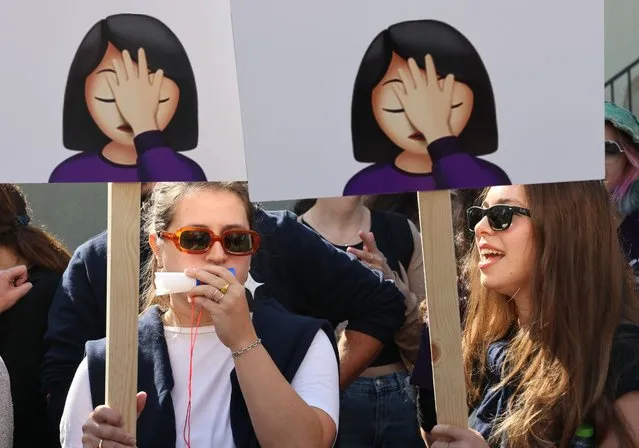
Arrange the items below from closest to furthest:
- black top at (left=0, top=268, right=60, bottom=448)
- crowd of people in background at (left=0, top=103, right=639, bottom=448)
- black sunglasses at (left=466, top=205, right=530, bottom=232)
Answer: crowd of people in background at (left=0, top=103, right=639, bottom=448) → black sunglasses at (left=466, top=205, right=530, bottom=232) → black top at (left=0, top=268, right=60, bottom=448)

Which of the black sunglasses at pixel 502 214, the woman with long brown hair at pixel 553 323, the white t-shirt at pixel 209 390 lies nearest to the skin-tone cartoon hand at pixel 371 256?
the woman with long brown hair at pixel 553 323

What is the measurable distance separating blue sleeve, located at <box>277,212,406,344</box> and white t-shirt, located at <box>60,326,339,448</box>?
0.69 metres

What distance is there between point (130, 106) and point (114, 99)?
4 centimetres

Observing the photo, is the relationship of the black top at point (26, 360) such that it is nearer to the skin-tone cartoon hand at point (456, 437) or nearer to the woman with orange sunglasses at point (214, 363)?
the woman with orange sunglasses at point (214, 363)

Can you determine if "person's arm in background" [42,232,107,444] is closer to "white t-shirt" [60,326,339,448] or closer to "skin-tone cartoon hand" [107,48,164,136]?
"white t-shirt" [60,326,339,448]

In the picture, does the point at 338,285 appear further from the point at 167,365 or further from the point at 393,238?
the point at 167,365

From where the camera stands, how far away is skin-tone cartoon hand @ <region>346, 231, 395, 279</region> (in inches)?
146

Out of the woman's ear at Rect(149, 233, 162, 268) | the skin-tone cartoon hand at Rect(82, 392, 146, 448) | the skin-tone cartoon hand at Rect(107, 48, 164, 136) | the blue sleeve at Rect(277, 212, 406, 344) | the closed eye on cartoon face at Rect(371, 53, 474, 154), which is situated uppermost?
the skin-tone cartoon hand at Rect(107, 48, 164, 136)

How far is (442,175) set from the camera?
8.18 ft

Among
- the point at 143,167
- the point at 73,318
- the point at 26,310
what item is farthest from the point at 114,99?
the point at 26,310

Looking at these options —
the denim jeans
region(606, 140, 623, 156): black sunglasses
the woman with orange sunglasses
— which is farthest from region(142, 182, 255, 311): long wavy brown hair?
region(606, 140, 623, 156): black sunglasses

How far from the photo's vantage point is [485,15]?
2.46 m

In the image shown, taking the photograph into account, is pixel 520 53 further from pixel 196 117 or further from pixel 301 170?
pixel 196 117

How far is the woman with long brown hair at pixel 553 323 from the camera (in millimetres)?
2646
